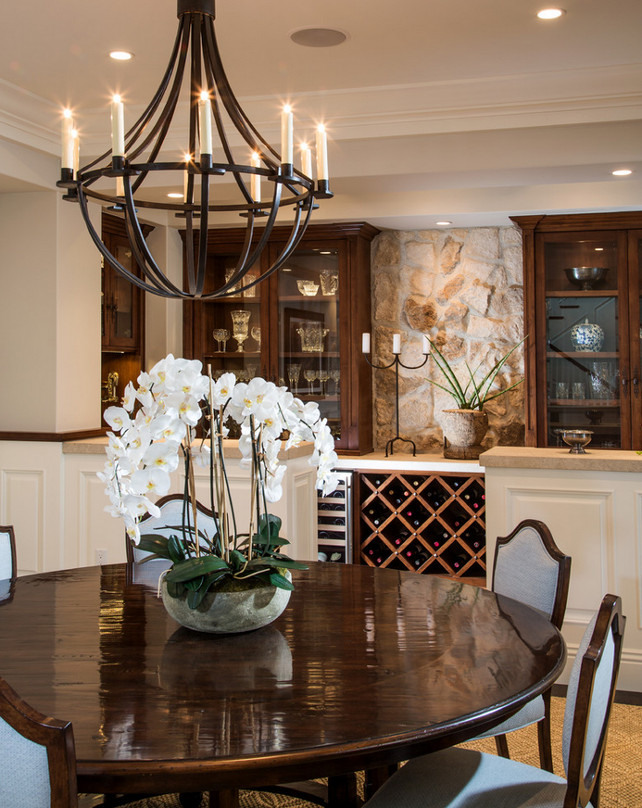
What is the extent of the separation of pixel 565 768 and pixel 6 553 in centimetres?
169

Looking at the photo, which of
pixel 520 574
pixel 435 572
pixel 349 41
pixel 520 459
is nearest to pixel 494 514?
pixel 520 459

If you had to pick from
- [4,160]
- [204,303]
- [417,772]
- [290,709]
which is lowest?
[417,772]

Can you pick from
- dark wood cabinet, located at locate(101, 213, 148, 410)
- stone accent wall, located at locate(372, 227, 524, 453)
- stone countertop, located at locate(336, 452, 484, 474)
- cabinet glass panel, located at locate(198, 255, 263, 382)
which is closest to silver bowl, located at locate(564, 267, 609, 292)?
stone accent wall, located at locate(372, 227, 524, 453)

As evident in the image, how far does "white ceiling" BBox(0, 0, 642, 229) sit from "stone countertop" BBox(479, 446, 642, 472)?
122cm

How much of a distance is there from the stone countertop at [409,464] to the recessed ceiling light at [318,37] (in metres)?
2.48

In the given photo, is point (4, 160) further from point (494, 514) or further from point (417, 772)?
point (417, 772)

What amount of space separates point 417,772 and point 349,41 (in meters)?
2.36

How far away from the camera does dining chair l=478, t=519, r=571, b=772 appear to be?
212cm

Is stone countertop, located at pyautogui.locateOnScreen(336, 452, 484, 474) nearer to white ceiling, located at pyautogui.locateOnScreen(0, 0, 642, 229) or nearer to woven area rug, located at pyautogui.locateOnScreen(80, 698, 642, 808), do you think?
white ceiling, located at pyautogui.locateOnScreen(0, 0, 642, 229)

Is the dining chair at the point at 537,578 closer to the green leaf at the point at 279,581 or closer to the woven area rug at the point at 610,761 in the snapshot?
the woven area rug at the point at 610,761

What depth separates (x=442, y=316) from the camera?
16.8 ft

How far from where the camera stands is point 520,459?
129 inches

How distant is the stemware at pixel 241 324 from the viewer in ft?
17.0

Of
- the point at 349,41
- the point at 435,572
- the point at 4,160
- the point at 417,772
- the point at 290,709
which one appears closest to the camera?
the point at 290,709
